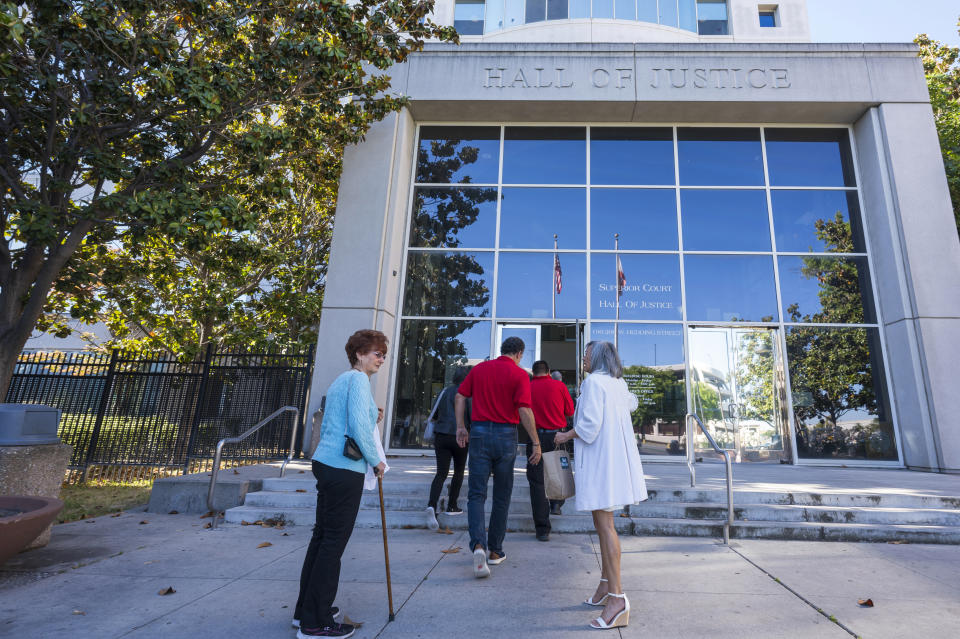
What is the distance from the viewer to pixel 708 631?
3.07 meters

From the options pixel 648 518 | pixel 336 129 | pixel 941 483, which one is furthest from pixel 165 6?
pixel 941 483

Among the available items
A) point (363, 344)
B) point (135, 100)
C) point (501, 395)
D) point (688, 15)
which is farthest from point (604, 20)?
point (363, 344)

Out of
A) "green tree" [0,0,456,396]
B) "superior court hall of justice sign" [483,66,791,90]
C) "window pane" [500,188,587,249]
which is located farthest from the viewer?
"window pane" [500,188,587,249]

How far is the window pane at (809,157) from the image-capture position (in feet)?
36.6

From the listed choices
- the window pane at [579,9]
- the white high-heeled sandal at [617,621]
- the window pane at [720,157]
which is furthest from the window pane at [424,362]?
the window pane at [579,9]

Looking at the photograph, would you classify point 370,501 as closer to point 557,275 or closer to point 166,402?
point 166,402

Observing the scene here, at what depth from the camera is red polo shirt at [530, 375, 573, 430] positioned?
18.1 feet

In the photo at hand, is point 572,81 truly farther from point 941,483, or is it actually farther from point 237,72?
point 941,483

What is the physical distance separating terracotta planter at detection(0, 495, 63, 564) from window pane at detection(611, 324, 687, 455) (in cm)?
890

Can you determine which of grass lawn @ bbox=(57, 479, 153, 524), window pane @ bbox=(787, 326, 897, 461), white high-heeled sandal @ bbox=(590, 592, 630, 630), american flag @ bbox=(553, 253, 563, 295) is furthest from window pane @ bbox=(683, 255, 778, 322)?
grass lawn @ bbox=(57, 479, 153, 524)

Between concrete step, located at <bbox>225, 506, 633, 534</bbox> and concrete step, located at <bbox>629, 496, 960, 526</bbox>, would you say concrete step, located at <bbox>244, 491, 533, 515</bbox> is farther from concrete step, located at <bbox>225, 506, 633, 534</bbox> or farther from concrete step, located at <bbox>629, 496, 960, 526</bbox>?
concrete step, located at <bbox>629, 496, 960, 526</bbox>

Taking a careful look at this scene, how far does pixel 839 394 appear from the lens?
9.86 metres

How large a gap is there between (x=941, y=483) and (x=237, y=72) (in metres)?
12.5

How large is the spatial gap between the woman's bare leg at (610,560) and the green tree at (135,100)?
6.92 meters
